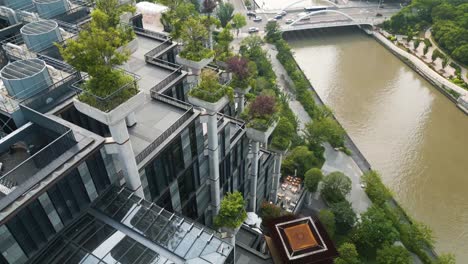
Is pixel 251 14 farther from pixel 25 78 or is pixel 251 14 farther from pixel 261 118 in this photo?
pixel 25 78

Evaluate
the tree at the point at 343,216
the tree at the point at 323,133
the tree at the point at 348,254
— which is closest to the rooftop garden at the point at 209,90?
the tree at the point at 348,254

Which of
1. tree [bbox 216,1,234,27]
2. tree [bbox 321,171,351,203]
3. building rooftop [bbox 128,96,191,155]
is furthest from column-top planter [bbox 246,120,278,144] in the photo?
tree [bbox 216,1,234,27]

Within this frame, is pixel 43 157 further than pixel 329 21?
No

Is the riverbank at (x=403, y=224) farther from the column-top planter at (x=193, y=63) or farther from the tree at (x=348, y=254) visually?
the column-top planter at (x=193, y=63)

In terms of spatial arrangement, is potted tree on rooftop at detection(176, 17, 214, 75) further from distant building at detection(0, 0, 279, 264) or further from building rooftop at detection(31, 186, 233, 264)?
building rooftop at detection(31, 186, 233, 264)

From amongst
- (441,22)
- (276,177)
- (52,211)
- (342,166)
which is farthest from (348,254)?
(441,22)

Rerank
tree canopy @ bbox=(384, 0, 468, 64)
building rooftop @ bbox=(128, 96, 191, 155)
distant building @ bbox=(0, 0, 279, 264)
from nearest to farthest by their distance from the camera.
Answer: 1. distant building @ bbox=(0, 0, 279, 264)
2. building rooftop @ bbox=(128, 96, 191, 155)
3. tree canopy @ bbox=(384, 0, 468, 64)

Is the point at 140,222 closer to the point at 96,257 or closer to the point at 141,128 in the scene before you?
the point at 96,257
